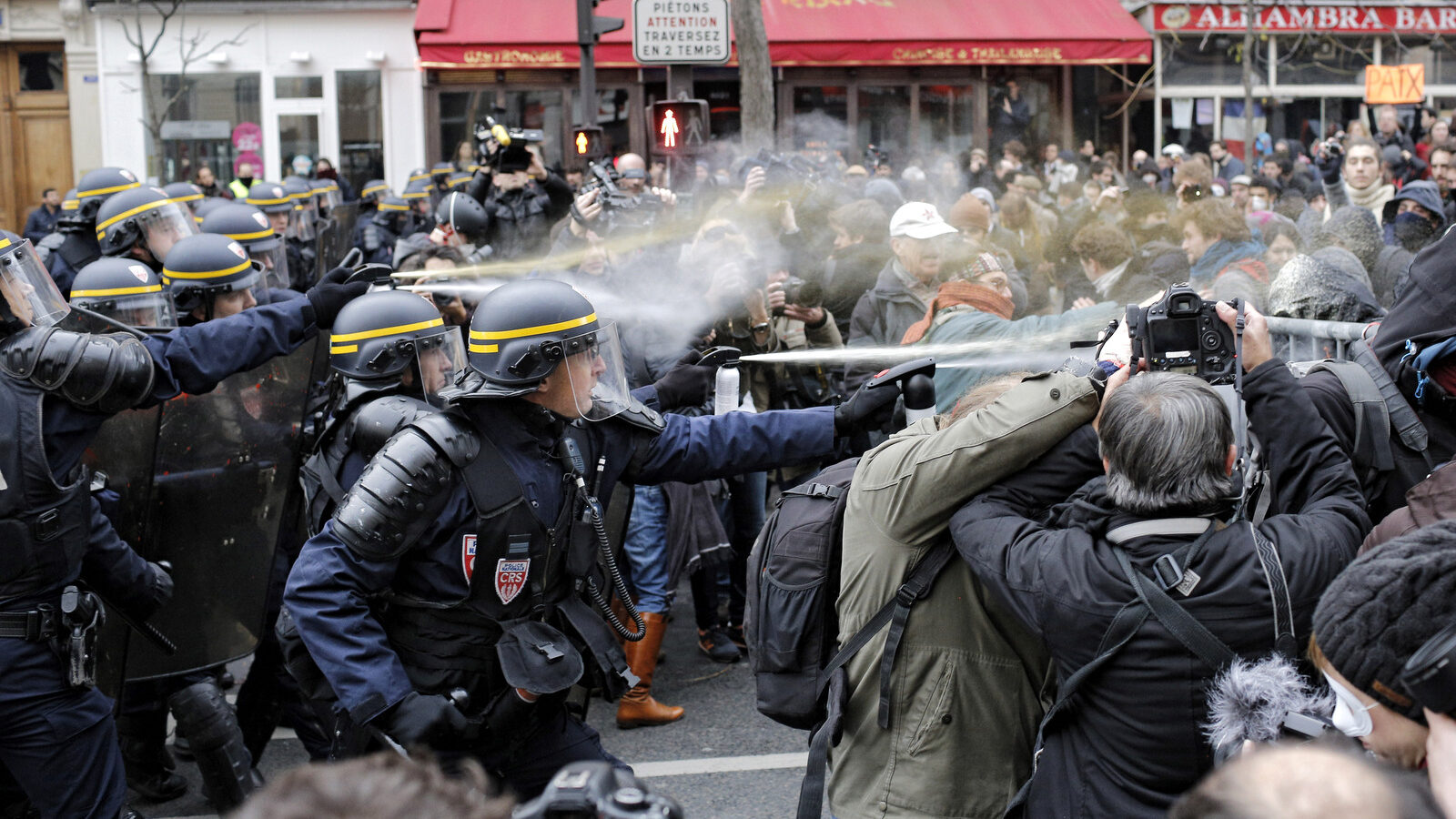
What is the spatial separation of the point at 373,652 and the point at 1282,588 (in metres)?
1.85

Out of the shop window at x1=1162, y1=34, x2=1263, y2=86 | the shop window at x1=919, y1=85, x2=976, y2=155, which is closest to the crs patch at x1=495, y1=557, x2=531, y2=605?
the shop window at x1=919, y1=85, x2=976, y2=155

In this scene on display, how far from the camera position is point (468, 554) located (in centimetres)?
292

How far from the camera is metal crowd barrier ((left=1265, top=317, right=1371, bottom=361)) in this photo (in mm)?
4203

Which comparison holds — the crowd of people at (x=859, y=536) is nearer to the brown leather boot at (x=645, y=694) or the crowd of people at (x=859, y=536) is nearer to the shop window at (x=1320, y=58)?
the brown leather boot at (x=645, y=694)

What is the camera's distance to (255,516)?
182 inches

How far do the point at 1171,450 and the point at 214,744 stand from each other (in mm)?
3105

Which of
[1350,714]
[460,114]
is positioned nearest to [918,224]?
[1350,714]

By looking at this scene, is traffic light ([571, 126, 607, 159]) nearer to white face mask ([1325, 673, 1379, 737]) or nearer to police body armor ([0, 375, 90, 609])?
police body armor ([0, 375, 90, 609])

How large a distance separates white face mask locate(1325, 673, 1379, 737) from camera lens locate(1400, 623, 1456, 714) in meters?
0.14

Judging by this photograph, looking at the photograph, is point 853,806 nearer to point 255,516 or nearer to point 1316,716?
point 1316,716

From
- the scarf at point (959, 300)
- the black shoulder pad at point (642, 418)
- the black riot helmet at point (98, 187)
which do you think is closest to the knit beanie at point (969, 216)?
the scarf at point (959, 300)

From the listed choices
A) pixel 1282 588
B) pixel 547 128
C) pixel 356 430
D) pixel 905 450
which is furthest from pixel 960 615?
pixel 547 128

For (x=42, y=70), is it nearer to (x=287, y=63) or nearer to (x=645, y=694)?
(x=287, y=63)

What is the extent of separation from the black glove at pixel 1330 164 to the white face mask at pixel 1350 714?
1127 cm
